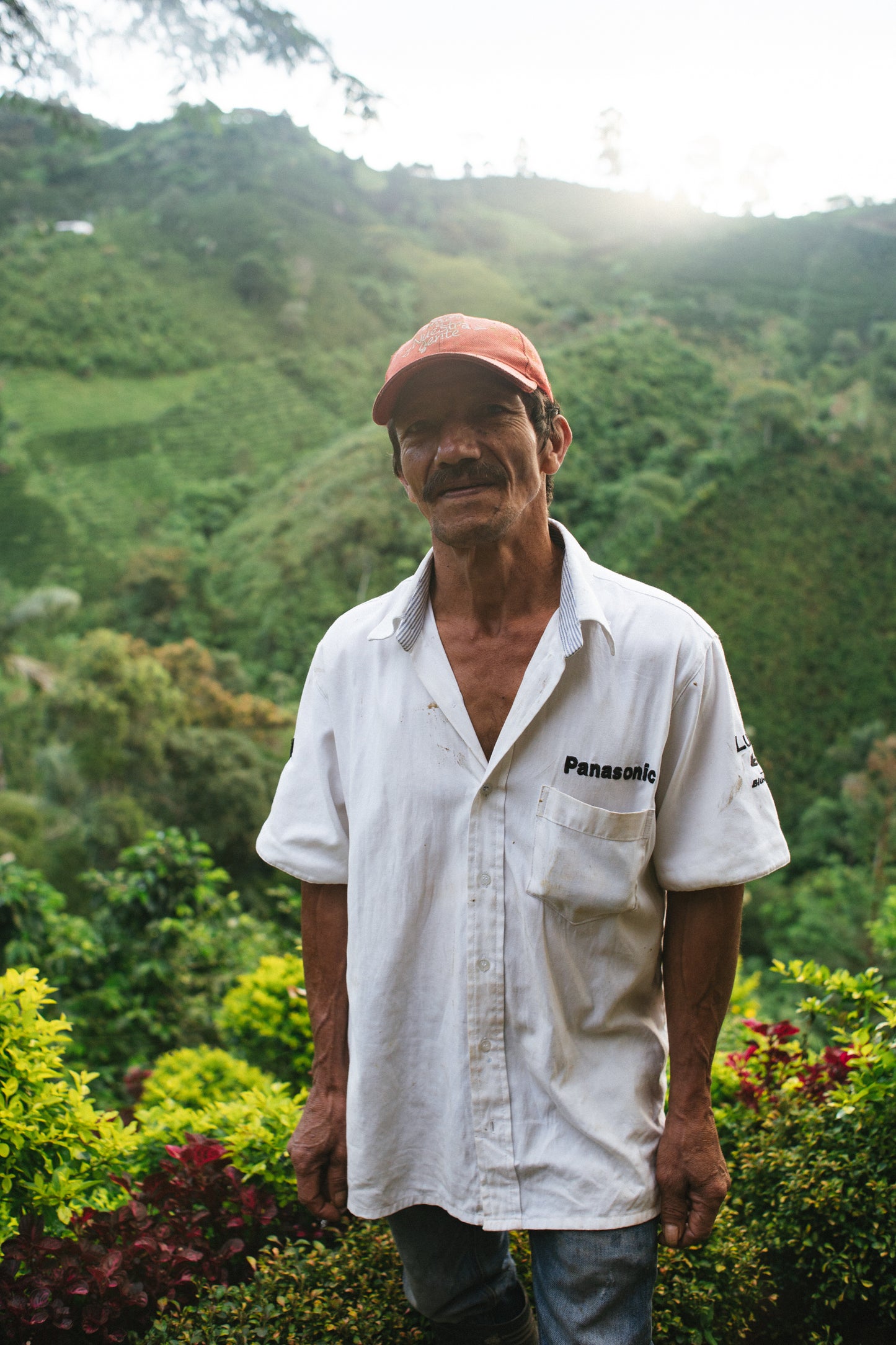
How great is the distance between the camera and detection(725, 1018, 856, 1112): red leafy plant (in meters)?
1.94

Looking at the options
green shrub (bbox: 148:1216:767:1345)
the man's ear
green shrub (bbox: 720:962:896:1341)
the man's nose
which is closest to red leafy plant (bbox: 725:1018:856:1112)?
green shrub (bbox: 720:962:896:1341)

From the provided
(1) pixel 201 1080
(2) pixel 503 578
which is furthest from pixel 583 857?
(1) pixel 201 1080

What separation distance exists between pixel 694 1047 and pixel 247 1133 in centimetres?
119

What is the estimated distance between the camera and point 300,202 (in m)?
25.9

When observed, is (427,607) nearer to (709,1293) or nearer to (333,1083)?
(333,1083)

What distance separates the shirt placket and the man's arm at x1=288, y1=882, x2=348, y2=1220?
288 millimetres

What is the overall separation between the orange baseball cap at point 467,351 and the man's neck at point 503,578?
23 centimetres

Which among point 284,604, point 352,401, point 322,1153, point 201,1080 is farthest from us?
point 352,401

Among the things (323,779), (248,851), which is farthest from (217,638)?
(323,779)

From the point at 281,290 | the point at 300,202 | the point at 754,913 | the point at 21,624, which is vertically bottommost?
the point at 754,913

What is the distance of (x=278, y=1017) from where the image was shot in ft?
9.18

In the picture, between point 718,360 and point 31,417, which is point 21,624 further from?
point 718,360

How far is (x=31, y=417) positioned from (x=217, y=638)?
8.49m

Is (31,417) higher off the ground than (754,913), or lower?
higher
